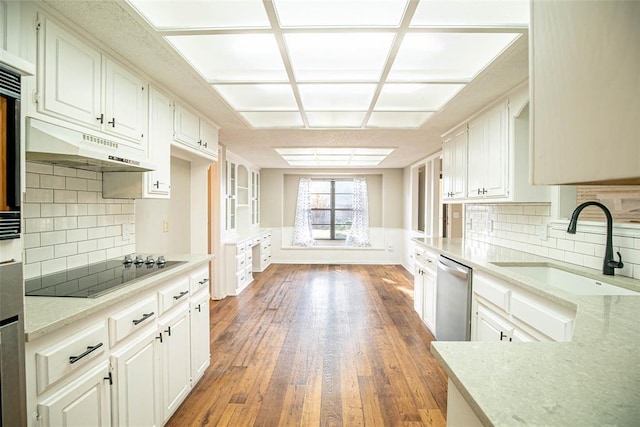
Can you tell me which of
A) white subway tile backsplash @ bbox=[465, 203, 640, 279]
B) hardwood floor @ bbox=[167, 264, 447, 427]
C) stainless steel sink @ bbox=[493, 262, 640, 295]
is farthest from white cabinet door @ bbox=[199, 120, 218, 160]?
white subway tile backsplash @ bbox=[465, 203, 640, 279]

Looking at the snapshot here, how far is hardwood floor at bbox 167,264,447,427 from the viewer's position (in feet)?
6.66

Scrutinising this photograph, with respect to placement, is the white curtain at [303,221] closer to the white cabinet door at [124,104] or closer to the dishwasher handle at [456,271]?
the dishwasher handle at [456,271]

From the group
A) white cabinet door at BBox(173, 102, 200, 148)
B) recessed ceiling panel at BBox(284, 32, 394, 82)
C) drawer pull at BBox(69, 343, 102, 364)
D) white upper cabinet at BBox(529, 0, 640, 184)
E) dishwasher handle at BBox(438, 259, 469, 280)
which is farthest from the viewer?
white cabinet door at BBox(173, 102, 200, 148)

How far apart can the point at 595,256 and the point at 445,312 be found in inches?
45.9

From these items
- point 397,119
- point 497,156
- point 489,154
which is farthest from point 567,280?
point 397,119

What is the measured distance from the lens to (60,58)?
154 cm

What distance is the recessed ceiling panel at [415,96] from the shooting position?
2438 mm

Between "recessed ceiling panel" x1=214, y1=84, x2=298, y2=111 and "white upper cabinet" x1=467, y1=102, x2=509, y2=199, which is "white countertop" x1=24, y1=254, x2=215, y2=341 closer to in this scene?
"recessed ceiling panel" x1=214, y1=84, x2=298, y2=111

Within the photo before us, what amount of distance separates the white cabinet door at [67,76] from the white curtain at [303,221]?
5.65 meters

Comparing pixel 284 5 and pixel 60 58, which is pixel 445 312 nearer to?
pixel 284 5

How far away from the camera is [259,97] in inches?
106

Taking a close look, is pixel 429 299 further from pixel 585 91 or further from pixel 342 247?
pixel 342 247

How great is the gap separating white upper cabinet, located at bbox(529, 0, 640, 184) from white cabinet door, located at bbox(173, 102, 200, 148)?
100 inches

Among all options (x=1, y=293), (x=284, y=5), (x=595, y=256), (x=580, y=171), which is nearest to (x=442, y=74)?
(x=284, y=5)
